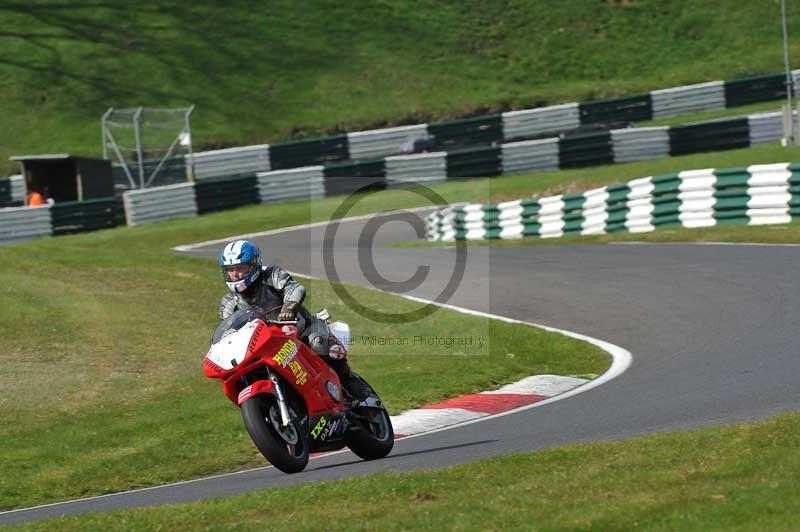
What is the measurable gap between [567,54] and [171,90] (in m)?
16.3

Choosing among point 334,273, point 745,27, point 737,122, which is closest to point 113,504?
point 334,273

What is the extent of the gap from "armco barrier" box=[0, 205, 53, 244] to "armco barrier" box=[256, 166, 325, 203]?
611 cm

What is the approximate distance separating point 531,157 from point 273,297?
27.5 metres

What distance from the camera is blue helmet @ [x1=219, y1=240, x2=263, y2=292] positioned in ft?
30.0

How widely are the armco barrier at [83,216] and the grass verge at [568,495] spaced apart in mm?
26603

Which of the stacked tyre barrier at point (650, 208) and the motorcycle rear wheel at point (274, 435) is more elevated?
the stacked tyre barrier at point (650, 208)

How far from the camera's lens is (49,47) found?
46.5m

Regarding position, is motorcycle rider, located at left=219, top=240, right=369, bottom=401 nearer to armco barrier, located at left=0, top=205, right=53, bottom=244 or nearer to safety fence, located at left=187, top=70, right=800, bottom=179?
armco barrier, located at left=0, top=205, right=53, bottom=244

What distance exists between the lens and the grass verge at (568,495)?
255 inches

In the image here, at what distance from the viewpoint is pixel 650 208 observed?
2498 centimetres

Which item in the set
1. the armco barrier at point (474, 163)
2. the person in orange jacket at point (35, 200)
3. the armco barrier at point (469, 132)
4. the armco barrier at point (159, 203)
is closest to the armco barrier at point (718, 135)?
the armco barrier at point (474, 163)

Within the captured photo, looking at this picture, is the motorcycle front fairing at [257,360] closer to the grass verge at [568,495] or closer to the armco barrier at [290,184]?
the grass verge at [568,495]

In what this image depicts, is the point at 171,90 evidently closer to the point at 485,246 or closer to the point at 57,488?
the point at 485,246

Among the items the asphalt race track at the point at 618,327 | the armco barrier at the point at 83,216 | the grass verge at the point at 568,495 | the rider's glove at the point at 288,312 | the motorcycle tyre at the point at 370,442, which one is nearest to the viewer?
the grass verge at the point at 568,495
